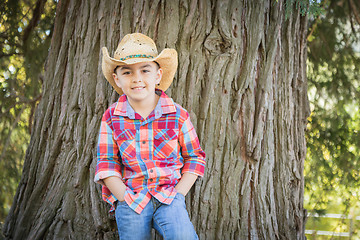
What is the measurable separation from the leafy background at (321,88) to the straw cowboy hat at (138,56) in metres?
2.62

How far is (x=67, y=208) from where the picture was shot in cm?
324

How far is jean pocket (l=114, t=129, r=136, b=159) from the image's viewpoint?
Answer: 8.45ft

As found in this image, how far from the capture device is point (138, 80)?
254 centimetres

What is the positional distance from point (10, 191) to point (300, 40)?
422cm

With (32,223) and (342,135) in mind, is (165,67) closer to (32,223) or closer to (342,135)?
(32,223)

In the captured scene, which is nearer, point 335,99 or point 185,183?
point 185,183

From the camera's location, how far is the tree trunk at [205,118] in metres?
3.18

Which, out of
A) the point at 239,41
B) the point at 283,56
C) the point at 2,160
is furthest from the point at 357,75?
the point at 2,160

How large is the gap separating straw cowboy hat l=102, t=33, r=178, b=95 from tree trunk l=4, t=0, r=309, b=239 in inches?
15.8

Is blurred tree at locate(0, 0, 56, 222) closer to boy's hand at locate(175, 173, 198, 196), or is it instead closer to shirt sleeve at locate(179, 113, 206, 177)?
shirt sleeve at locate(179, 113, 206, 177)

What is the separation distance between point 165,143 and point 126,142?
0.83ft

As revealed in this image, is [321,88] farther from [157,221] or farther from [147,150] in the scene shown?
[157,221]

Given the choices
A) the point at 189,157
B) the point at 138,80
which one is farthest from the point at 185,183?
the point at 138,80

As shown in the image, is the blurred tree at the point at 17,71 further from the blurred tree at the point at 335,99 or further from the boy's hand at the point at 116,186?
the blurred tree at the point at 335,99
